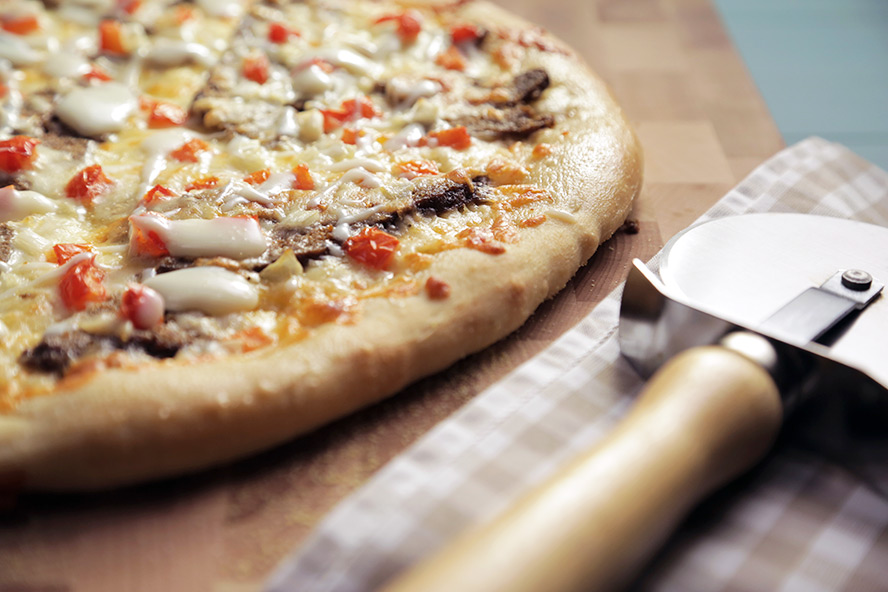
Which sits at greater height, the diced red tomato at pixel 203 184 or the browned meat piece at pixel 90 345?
the diced red tomato at pixel 203 184

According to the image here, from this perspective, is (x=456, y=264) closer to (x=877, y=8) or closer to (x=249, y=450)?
(x=249, y=450)

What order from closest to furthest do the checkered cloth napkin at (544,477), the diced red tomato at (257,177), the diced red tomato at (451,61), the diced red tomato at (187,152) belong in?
the checkered cloth napkin at (544,477), the diced red tomato at (257,177), the diced red tomato at (187,152), the diced red tomato at (451,61)

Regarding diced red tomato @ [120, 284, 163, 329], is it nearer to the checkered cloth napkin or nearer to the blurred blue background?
the checkered cloth napkin

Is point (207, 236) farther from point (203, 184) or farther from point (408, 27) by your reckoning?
point (408, 27)

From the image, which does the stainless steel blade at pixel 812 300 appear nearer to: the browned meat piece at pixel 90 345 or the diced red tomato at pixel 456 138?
the diced red tomato at pixel 456 138

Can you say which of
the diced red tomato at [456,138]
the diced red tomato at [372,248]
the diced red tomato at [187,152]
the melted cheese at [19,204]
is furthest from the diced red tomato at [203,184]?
the diced red tomato at [456,138]

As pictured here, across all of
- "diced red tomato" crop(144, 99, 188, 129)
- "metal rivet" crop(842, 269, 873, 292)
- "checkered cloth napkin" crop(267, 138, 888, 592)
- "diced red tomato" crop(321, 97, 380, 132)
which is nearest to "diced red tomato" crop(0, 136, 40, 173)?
"diced red tomato" crop(144, 99, 188, 129)
